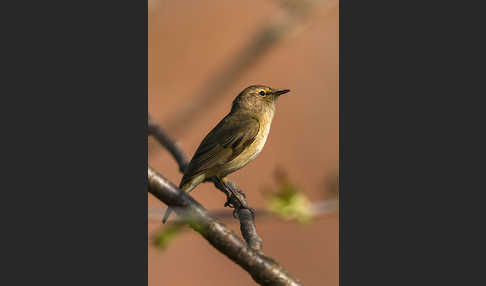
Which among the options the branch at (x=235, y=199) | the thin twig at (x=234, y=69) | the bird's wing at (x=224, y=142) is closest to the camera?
the thin twig at (x=234, y=69)

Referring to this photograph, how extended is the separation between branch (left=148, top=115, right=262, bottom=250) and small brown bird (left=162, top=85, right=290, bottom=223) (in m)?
0.11

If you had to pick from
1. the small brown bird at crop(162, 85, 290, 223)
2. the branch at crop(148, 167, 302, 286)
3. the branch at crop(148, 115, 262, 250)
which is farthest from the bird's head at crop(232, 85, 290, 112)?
the branch at crop(148, 167, 302, 286)

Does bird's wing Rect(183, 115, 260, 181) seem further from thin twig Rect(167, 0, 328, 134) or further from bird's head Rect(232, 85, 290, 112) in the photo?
thin twig Rect(167, 0, 328, 134)

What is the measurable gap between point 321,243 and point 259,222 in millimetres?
371

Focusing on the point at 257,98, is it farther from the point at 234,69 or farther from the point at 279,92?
the point at 234,69

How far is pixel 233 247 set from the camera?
2611 mm

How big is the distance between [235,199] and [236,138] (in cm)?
38

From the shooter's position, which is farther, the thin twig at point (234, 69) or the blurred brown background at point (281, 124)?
the blurred brown background at point (281, 124)

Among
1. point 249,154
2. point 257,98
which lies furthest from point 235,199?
point 257,98

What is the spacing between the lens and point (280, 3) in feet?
6.84

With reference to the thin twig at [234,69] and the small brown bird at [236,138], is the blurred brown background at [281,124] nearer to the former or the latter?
the small brown bird at [236,138]

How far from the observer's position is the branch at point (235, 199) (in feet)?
9.28

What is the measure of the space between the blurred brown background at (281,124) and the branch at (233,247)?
0.45 ft

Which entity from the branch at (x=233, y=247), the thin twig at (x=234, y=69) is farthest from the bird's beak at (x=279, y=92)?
the thin twig at (x=234, y=69)
